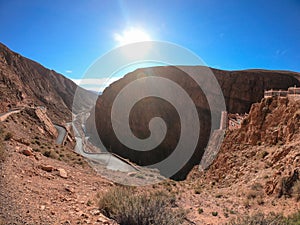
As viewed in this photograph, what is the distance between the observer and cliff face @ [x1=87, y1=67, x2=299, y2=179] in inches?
1467

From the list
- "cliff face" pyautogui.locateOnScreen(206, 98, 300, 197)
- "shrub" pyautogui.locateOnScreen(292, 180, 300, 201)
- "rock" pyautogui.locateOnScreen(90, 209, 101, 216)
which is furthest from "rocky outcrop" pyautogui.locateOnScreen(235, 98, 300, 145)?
"rock" pyautogui.locateOnScreen(90, 209, 101, 216)

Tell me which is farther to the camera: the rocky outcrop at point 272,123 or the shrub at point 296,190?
the rocky outcrop at point 272,123

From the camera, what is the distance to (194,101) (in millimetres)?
41719

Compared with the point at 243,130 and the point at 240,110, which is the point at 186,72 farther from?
the point at 243,130

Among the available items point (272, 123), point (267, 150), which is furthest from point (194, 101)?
point (267, 150)

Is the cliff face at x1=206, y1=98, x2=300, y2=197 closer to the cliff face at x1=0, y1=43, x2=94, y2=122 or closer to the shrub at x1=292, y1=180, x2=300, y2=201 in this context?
the shrub at x1=292, y1=180, x2=300, y2=201

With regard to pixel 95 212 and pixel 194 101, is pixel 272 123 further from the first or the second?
pixel 194 101

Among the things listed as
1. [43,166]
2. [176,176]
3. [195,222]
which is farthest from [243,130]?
[176,176]

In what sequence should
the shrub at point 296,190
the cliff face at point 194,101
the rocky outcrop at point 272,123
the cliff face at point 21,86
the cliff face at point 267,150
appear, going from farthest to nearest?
the cliff face at point 194,101 < the cliff face at point 21,86 < the rocky outcrop at point 272,123 < the cliff face at point 267,150 < the shrub at point 296,190

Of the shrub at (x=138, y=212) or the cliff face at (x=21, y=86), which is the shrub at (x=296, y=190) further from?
the cliff face at (x=21, y=86)

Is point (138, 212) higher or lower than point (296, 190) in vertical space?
lower

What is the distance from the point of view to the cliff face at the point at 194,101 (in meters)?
37.2

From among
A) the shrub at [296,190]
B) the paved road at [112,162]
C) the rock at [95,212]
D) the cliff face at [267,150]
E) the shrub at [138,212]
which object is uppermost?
the cliff face at [267,150]

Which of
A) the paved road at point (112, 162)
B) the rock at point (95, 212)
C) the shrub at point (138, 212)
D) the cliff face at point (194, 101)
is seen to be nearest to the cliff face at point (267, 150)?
the shrub at point (138, 212)
